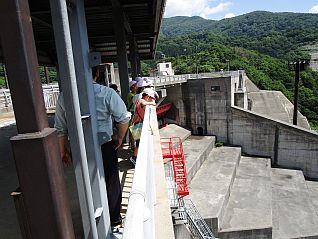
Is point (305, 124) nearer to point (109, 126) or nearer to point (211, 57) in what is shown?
point (109, 126)

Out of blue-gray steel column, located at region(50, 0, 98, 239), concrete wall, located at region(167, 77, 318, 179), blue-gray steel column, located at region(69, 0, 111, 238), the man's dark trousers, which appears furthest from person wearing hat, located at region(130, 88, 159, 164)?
concrete wall, located at region(167, 77, 318, 179)

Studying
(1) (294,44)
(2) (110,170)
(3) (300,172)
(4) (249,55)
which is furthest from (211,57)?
(1) (294,44)

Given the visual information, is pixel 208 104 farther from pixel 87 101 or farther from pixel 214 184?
pixel 87 101

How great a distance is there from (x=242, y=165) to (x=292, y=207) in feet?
15.4

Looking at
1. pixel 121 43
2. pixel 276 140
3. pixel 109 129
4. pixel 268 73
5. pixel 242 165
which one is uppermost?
pixel 121 43

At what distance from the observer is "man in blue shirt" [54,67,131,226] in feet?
7.64

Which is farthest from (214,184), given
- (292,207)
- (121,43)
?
(121,43)

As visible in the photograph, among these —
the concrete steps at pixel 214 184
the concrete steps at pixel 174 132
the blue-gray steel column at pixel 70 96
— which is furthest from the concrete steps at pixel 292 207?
the blue-gray steel column at pixel 70 96

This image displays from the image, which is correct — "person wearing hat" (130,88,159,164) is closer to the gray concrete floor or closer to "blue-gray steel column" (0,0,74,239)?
the gray concrete floor

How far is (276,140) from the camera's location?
18984 mm

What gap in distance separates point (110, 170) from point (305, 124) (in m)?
29.1

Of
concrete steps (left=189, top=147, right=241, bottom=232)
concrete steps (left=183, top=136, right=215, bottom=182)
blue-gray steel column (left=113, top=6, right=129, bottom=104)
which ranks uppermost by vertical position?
blue-gray steel column (left=113, top=6, right=129, bottom=104)

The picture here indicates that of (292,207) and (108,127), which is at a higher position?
(108,127)

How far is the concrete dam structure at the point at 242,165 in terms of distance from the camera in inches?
460
